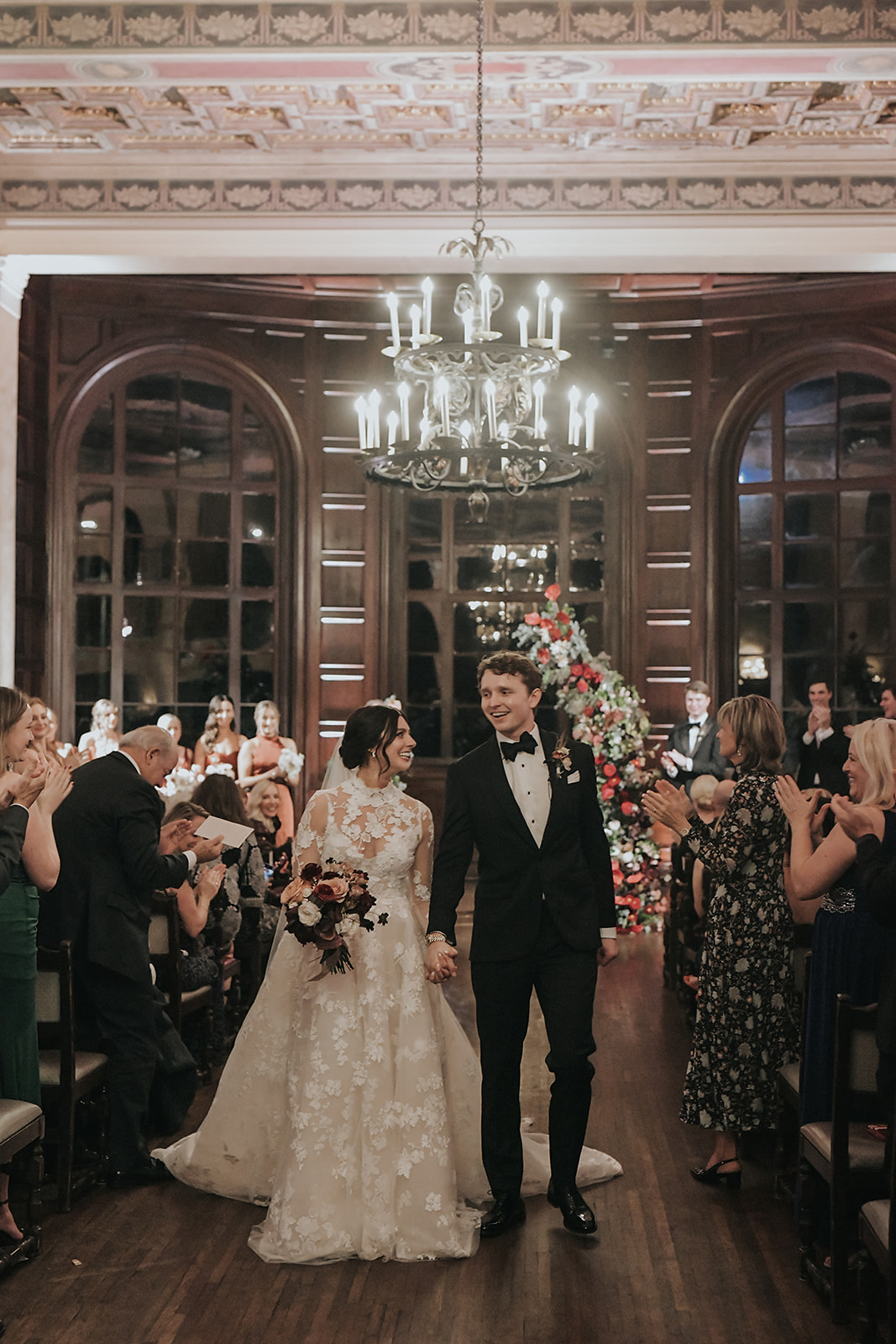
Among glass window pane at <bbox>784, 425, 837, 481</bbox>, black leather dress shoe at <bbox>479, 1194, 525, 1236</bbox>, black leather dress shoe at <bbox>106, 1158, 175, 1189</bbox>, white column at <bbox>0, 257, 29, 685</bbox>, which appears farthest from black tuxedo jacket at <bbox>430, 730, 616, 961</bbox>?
glass window pane at <bbox>784, 425, 837, 481</bbox>

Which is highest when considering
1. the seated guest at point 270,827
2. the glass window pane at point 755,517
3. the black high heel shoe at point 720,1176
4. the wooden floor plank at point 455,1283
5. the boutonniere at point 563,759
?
the glass window pane at point 755,517

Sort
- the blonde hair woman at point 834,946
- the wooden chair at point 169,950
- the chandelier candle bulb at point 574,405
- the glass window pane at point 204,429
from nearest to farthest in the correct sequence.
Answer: the blonde hair woman at point 834,946
the wooden chair at point 169,950
the chandelier candle bulb at point 574,405
the glass window pane at point 204,429

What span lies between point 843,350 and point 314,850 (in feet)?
28.5

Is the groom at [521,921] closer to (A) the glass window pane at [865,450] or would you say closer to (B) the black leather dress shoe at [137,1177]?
(B) the black leather dress shoe at [137,1177]

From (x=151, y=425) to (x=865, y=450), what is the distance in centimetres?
637

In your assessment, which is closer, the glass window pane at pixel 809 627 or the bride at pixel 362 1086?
the bride at pixel 362 1086

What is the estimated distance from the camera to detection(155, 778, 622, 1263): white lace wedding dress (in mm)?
3648

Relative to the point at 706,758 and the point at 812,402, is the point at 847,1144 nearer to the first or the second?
the point at 706,758

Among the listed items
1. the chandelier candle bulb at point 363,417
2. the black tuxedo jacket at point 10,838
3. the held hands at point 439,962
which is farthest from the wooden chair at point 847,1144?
the chandelier candle bulb at point 363,417

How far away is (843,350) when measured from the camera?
10.9m

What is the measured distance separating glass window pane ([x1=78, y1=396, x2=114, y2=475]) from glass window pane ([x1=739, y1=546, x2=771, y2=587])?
575 cm

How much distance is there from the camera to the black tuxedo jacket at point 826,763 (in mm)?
9391

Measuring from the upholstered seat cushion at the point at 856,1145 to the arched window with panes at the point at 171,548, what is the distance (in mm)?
8308

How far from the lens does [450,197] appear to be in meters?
8.04
